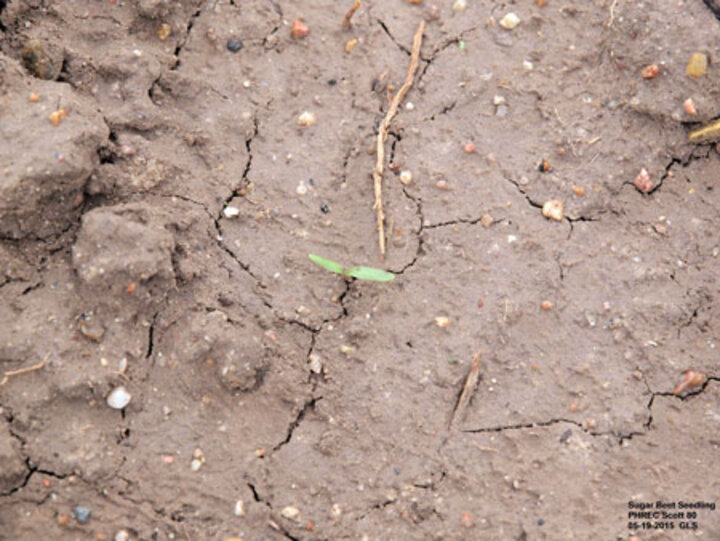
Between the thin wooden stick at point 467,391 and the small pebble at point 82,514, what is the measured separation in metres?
1.29

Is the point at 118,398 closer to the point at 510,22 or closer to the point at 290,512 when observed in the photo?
the point at 290,512

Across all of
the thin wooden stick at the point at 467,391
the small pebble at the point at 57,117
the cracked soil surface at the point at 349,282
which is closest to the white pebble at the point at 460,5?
the cracked soil surface at the point at 349,282

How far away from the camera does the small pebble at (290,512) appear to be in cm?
242

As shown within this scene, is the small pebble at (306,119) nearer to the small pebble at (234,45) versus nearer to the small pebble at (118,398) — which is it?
the small pebble at (234,45)

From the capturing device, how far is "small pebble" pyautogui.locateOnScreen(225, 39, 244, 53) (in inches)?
119

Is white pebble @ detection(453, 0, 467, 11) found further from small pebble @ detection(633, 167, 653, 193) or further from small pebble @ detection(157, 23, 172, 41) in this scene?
small pebble @ detection(157, 23, 172, 41)

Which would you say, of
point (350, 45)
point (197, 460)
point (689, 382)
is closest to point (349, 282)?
point (197, 460)

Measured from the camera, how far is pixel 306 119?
2930 mm

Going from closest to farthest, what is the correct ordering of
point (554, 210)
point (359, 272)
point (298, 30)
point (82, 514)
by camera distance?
point (82, 514) < point (359, 272) < point (554, 210) < point (298, 30)

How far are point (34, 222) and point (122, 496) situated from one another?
1009mm

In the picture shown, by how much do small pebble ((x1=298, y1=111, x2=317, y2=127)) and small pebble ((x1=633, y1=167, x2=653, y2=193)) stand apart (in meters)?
1.37

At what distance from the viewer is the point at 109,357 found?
95.7 inches

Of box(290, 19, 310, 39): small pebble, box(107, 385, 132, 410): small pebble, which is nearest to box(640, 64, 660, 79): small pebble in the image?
box(290, 19, 310, 39): small pebble

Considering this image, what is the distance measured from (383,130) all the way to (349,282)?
2.20 ft
